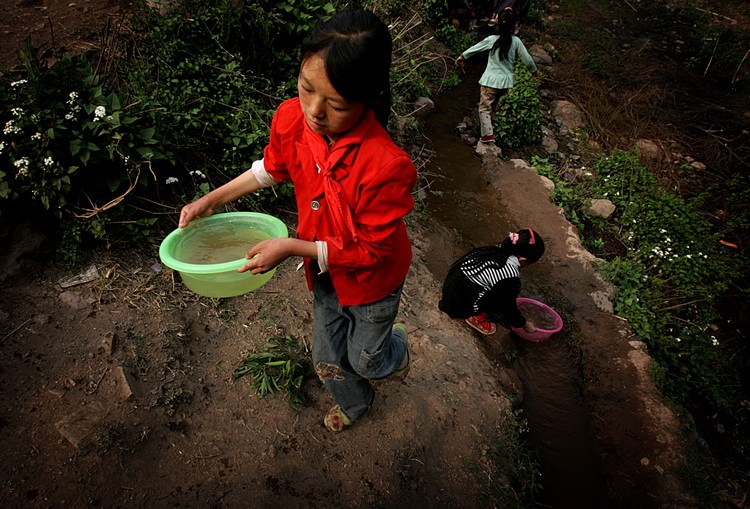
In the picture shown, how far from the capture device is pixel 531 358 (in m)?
Result: 3.49

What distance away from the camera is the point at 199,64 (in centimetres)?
315

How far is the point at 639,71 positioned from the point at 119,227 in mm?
8562

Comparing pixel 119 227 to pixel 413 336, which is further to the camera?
pixel 413 336

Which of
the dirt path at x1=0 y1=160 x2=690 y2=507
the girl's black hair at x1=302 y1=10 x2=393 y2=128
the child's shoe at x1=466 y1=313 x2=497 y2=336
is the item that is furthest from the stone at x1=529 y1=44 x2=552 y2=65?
the girl's black hair at x1=302 y1=10 x2=393 y2=128

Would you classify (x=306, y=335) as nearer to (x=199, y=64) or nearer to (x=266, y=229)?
(x=266, y=229)

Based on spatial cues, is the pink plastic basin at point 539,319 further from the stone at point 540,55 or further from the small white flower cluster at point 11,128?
the stone at point 540,55

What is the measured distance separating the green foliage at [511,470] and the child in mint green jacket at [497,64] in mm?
3873

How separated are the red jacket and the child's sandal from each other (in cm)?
94

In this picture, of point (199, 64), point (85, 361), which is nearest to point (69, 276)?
point (85, 361)

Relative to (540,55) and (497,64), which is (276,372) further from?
(540,55)

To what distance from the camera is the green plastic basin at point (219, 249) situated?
5.25ft

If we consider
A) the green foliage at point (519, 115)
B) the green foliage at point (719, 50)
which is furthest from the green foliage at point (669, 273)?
the green foliage at point (719, 50)

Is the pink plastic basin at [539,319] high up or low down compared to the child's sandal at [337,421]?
down

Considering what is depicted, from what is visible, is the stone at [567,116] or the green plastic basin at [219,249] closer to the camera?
the green plastic basin at [219,249]
